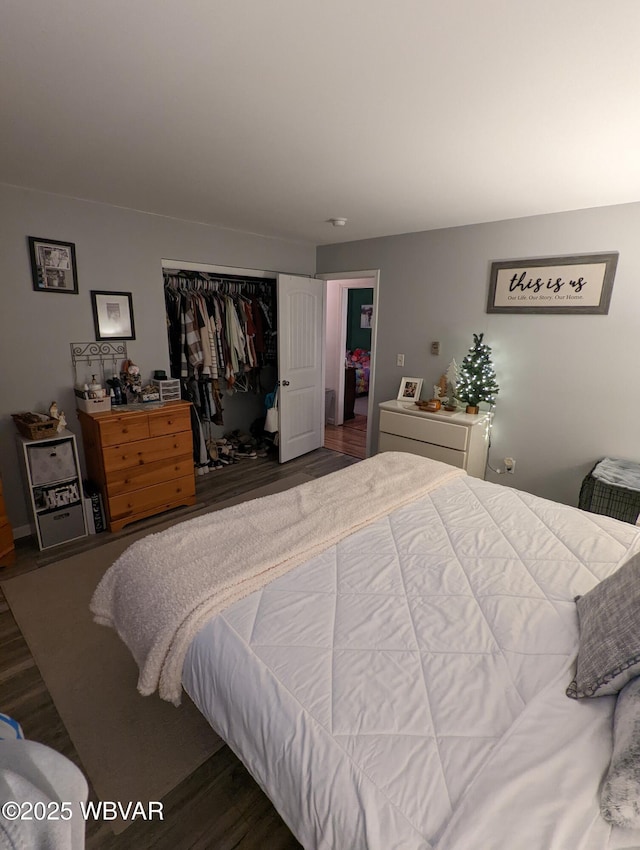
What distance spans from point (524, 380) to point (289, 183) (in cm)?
223

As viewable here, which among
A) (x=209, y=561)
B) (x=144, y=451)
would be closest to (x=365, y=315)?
(x=144, y=451)

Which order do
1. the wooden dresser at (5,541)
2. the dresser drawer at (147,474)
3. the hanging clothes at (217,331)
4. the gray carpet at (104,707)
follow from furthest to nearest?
the hanging clothes at (217,331) → the dresser drawer at (147,474) → the wooden dresser at (5,541) → the gray carpet at (104,707)

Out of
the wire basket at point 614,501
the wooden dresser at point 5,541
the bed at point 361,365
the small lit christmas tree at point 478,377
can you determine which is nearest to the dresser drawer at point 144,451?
the wooden dresser at point 5,541

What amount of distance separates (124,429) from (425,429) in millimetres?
2305

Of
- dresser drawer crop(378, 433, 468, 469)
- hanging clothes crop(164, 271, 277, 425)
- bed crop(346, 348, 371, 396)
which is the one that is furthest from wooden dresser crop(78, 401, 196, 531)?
bed crop(346, 348, 371, 396)

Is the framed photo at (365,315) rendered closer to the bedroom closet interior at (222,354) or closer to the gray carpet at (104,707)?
the bedroom closet interior at (222,354)

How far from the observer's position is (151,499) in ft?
10.2

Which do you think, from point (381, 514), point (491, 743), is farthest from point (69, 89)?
point (491, 743)

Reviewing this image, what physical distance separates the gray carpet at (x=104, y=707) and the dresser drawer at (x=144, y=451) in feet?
2.68

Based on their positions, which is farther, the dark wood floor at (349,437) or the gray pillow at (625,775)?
the dark wood floor at (349,437)

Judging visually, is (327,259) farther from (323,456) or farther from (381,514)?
(381,514)

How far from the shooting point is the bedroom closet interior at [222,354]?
12.1 ft

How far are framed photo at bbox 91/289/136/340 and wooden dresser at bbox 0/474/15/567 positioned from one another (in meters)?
1.34

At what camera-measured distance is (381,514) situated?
6.19 ft
